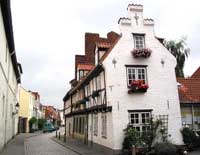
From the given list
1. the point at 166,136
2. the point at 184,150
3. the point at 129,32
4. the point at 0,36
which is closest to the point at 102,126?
the point at 166,136

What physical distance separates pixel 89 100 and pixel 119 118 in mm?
6091

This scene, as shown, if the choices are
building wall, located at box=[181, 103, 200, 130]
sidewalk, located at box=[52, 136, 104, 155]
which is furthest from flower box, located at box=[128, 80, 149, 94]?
sidewalk, located at box=[52, 136, 104, 155]

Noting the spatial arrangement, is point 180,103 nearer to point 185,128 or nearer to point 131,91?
point 185,128

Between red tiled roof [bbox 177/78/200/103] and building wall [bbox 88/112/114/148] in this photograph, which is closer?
building wall [bbox 88/112/114/148]

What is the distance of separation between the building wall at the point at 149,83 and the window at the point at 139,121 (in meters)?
0.37

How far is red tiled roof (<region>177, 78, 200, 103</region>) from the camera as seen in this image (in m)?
18.4

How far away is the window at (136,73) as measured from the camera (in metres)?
16.0

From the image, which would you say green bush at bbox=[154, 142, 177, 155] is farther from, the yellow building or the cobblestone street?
the yellow building

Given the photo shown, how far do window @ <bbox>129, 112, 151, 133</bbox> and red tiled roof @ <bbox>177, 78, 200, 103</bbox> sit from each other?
3.78 meters

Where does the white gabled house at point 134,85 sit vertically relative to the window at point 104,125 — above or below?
above

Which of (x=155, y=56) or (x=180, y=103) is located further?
(x=180, y=103)

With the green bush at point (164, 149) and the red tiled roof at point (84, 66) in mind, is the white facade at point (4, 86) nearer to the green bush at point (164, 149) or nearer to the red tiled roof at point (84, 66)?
the red tiled roof at point (84, 66)

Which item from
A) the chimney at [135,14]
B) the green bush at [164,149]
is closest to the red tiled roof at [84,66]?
the chimney at [135,14]

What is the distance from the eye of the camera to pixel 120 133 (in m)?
15.0
